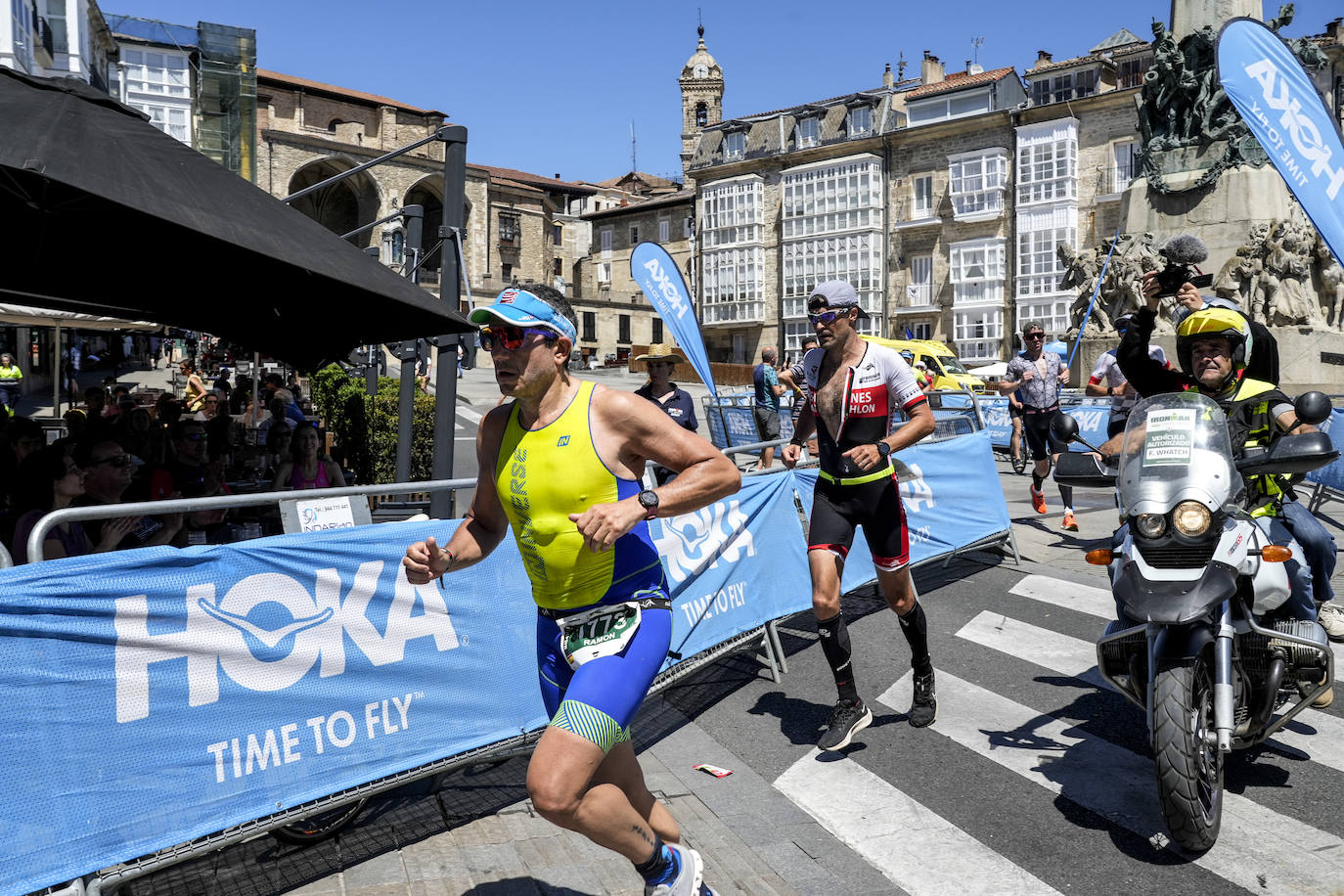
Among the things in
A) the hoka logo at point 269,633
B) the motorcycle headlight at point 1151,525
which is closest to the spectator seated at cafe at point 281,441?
the hoka logo at point 269,633

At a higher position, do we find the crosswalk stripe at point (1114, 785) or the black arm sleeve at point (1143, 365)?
the black arm sleeve at point (1143, 365)

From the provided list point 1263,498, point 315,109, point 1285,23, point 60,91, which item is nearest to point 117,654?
point 60,91

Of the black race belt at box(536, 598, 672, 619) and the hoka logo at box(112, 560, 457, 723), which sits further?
the hoka logo at box(112, 560, 457, 723)

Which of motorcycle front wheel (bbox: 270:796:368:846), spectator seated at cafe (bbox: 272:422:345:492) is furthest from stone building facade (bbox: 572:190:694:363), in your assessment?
motorcycle front wheel (bbox: 270:796:368:846)

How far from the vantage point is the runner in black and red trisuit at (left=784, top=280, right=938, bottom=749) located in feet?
17.6

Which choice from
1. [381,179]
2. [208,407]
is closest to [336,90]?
[381,179]

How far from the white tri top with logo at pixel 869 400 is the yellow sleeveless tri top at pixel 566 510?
247 cm

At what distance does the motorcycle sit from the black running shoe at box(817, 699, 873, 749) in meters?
1.39

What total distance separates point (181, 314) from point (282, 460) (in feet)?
7.40

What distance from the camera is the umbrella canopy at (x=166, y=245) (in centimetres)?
531

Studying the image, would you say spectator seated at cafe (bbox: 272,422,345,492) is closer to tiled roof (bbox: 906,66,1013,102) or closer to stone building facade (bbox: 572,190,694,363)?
tiled roof (bbox: 906,66,1013,102)

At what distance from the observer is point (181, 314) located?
32.5ft

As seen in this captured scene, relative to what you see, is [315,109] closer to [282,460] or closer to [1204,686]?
[282,460]

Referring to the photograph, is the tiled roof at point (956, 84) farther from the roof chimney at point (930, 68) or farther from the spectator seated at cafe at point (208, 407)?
the spectator seated at cafe at point (208, 407)
